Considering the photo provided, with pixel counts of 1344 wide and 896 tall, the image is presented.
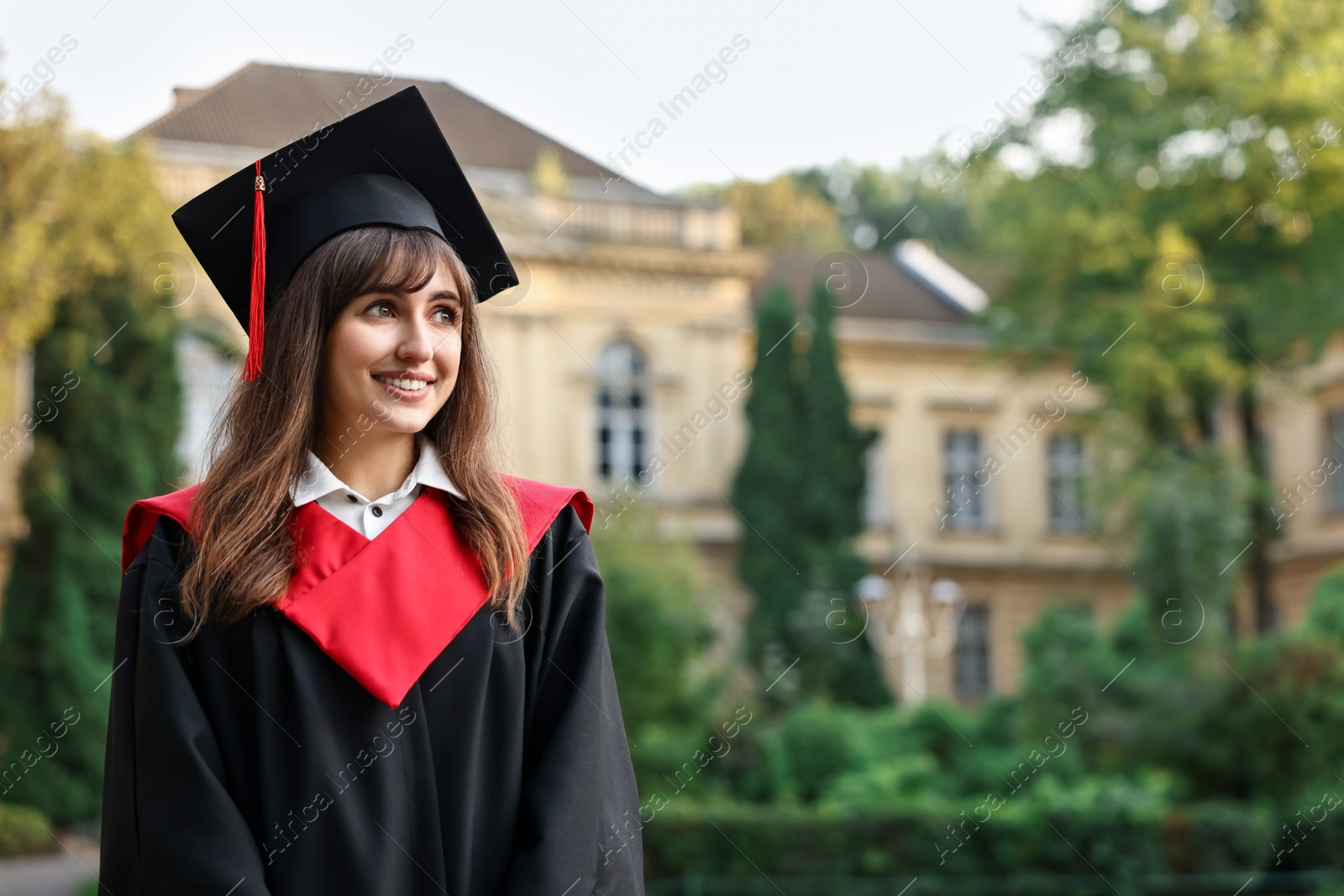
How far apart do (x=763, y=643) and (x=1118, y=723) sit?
882cm

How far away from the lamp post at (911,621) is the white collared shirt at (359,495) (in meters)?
20.9

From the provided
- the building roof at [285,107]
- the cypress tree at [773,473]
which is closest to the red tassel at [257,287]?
the building roof at [285,107]

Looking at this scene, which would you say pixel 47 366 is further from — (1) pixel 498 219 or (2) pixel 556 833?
(2) pixel 556 833

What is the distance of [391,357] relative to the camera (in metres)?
2.60

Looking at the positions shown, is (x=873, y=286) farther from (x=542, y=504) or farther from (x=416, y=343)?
(x=416, y=343)

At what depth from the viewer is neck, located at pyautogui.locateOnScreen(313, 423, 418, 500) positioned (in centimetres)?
271

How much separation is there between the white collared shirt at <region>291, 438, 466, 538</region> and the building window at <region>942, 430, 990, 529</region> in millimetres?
30694

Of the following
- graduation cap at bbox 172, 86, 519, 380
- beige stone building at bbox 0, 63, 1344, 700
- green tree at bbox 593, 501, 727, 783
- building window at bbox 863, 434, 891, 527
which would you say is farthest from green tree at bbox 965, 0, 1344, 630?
graduation cap at bbox 172, 86, 519, 380

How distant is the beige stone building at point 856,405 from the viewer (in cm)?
2655

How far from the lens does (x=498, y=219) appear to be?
25.5 m

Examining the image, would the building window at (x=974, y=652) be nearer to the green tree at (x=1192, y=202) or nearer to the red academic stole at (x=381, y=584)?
the green tree at (x=1192, y=202)

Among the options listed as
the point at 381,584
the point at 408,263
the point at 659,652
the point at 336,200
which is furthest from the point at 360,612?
the point at 659,652

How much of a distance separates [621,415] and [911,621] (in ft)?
23.9

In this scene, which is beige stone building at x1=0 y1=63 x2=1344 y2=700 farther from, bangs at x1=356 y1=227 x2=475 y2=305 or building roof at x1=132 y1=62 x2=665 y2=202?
bangs at x1=356 y1=227 x2=475 y2=305
